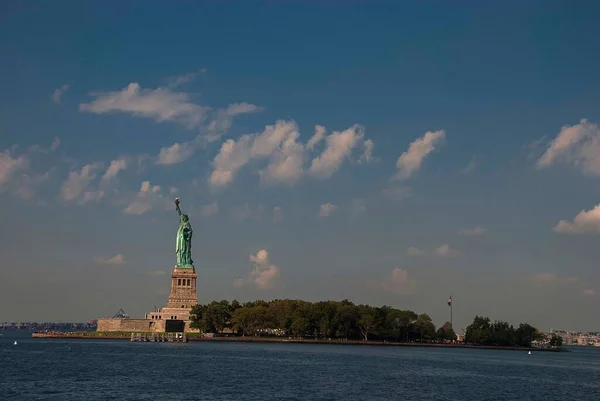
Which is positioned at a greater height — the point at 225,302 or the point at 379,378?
the point at 225,302

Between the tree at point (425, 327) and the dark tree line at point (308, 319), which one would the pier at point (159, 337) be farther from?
the tree at point (425, 327)

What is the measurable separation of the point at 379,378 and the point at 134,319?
109488 mm

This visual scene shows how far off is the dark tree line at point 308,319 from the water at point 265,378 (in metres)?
53.9

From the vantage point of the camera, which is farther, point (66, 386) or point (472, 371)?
point (472, 371)

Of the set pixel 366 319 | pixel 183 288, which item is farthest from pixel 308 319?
pixel 183 288

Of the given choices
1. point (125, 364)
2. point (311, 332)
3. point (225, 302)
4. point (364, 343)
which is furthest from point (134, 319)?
point (125, 364)

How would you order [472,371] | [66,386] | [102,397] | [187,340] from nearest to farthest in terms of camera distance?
[102,397], [66,386], [472,371], [187,340]

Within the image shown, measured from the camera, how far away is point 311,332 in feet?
608

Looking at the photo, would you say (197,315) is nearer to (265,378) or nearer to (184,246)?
(184,246)

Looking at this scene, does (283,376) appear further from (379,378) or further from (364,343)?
(364,343)

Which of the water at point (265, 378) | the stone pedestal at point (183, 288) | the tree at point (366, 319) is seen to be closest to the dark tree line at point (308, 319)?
the tree at point (366, 319)

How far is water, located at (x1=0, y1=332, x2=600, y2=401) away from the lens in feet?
227

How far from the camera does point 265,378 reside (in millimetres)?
83062

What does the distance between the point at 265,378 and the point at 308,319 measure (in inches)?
3817
